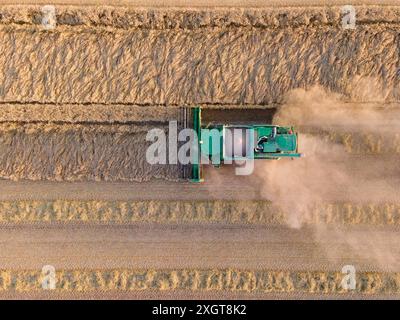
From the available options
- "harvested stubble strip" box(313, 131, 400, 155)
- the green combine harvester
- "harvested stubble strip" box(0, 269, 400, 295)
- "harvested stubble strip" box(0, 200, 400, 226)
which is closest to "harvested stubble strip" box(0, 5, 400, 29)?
the green combine harvester

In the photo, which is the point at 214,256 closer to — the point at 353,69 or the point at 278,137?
the point at 278,137

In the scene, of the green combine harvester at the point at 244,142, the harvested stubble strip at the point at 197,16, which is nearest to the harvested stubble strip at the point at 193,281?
the green combine harvester at the point at 244,142

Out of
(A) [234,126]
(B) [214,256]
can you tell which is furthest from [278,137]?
(B) [214,256]

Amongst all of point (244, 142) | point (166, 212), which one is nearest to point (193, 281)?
point (166, 212)

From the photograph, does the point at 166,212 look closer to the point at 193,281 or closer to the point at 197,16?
the point at 193,281

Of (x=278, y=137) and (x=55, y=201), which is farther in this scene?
(x=55, y=201)

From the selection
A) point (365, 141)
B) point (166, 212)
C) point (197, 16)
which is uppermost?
point (197, 16)
